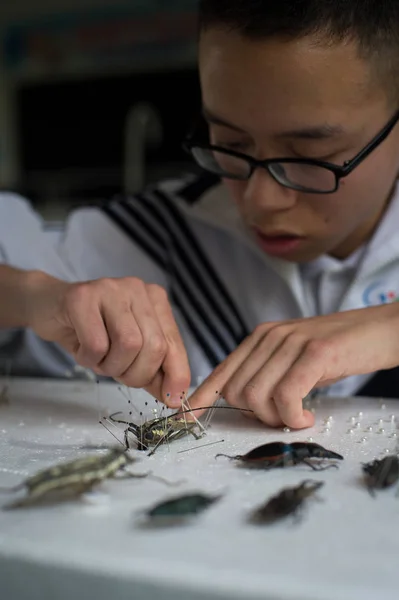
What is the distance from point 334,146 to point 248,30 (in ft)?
0.61

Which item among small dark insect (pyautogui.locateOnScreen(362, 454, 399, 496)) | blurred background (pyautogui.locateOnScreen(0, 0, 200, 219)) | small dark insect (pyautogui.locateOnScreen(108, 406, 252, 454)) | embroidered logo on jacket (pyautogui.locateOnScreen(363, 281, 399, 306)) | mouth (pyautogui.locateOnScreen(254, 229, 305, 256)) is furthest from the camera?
blurred background (pyautogui.locateOnScreen(0, 0, 200, 219))

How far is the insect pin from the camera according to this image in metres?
0.46

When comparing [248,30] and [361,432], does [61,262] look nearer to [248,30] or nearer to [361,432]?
[248,30]

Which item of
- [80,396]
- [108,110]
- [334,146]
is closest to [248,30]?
[334,146]

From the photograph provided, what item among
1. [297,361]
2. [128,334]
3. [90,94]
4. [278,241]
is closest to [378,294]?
[278,241]

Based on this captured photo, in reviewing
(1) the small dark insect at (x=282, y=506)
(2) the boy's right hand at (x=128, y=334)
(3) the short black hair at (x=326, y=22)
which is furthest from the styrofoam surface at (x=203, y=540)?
(3) the short black hair at (x=326, y=22)

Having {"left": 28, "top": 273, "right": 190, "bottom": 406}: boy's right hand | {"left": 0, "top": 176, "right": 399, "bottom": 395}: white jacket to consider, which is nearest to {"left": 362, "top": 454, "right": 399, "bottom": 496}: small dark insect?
{"left": 28, "top": 273, "right": 190, "bottom": 406}: boy's right hand

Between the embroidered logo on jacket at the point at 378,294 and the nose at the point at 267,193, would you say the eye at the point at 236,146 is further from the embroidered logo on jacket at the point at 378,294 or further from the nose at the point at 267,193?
the embroidered logo on jacket at the point at 378,294

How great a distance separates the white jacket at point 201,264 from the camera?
1.14 m

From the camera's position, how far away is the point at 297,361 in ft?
2.38

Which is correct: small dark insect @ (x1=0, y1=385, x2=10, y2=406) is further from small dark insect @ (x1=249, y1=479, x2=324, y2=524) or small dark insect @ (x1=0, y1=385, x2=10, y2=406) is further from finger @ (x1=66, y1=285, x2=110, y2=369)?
small dark insect @ (x1=249, y1=479, x2=324, y2=524)

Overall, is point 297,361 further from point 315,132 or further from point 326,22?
point 326,22

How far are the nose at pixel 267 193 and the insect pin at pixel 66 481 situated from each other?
509mm

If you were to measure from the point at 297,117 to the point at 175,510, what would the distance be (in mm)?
559
